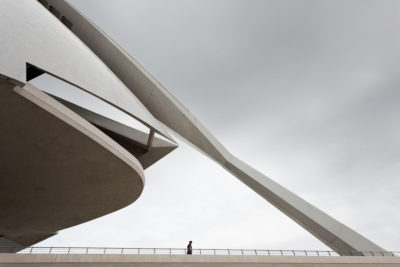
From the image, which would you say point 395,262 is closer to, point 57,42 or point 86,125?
Answer: point 86,125

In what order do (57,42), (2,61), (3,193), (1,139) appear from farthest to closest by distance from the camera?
(3,193) < (57,42) < (1,139) < (2,61)

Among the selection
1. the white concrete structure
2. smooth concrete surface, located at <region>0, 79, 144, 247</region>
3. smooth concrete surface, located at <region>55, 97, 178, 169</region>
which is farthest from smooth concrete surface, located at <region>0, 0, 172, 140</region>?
smooth concrete surface, located at <region>55, 97, 178, 169</region>

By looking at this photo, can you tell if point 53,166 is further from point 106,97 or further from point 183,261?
point 183,261

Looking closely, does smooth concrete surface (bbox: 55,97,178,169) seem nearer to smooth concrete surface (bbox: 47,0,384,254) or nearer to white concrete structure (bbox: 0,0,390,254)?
white concrete structure (bbox: 0,0,390,254)

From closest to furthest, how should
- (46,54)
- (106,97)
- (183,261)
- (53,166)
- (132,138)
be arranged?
(46,54), (106,97), (183,261), (53,166), (132,138)

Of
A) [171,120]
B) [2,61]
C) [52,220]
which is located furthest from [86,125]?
[52,220]

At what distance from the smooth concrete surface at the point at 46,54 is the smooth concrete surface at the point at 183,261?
4655 mm

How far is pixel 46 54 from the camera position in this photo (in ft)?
27.8

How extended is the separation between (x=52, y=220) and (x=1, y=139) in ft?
27.5

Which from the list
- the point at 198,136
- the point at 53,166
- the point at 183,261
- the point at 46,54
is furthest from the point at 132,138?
the point at 46,54

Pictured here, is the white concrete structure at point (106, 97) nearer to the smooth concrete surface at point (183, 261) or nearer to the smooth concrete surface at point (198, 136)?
the smooth concrete surface at point (198, 136)

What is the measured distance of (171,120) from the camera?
55.3 feet

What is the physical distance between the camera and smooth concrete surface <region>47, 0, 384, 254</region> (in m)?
13.5

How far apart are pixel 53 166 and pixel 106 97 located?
3.34m
